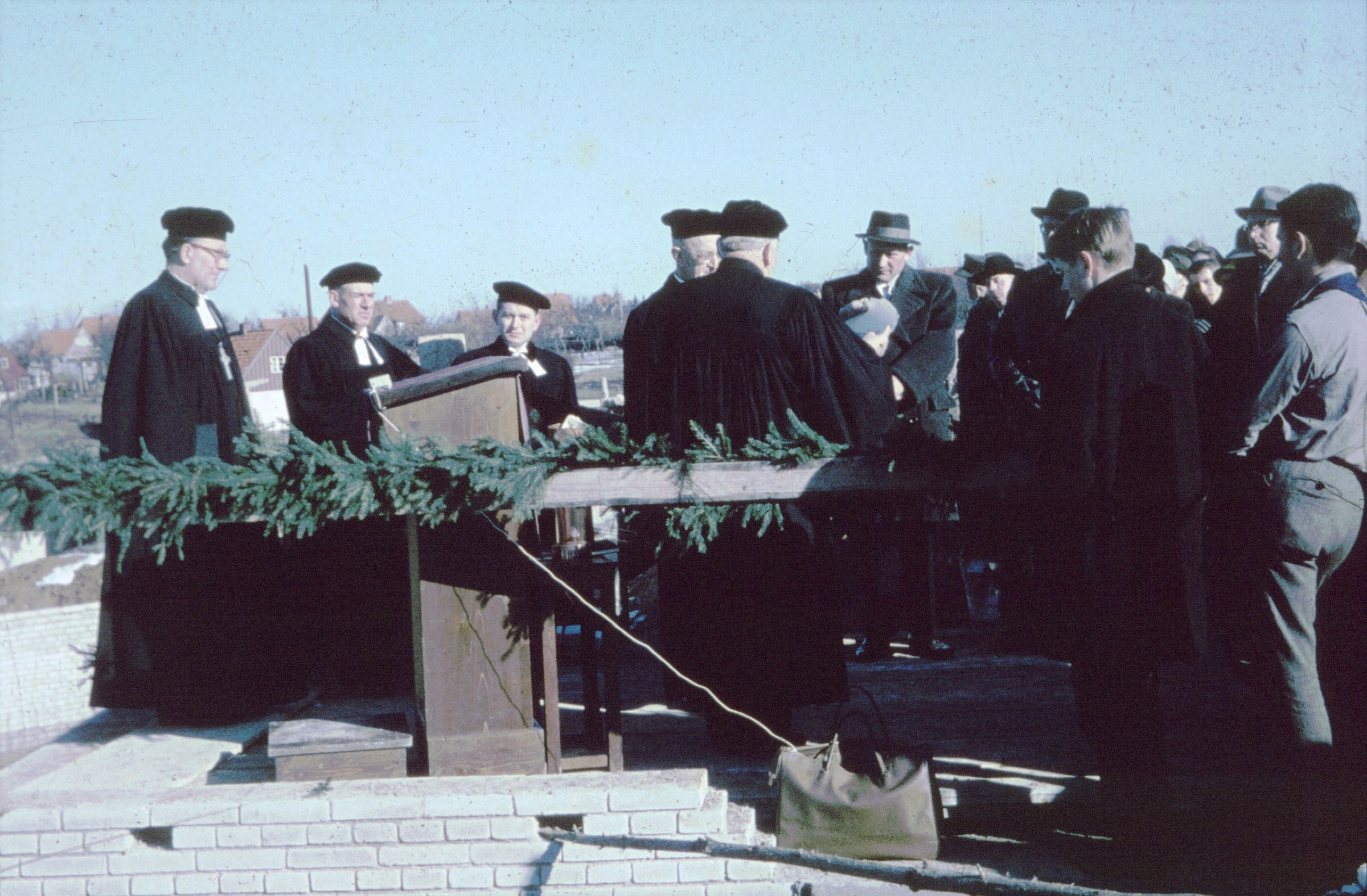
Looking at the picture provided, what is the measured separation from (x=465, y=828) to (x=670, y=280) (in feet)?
10.7

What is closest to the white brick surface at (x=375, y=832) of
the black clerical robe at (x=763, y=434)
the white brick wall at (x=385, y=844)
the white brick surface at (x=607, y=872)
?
the white brick wall at (x=385, y=844)

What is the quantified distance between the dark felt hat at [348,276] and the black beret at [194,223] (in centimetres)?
104

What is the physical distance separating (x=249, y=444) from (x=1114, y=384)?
2719 millimetres

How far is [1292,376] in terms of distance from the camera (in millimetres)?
3357

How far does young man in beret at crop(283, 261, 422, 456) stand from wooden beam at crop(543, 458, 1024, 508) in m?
2.23

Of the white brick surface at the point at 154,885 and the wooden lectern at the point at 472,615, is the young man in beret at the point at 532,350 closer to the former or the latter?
the wooden lectern at the point at 472,615

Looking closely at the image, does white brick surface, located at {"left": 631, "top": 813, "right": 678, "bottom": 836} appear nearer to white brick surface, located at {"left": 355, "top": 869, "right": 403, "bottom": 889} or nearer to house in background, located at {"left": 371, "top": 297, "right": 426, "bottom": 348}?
white brick surface, located at {"left": 355, "top": 869, "right": 403, "bottom": 889}

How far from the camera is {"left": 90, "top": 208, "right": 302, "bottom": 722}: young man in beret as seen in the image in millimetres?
4648

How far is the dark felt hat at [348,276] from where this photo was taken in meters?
6.03

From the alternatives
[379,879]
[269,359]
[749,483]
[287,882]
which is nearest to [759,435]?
[749,483]

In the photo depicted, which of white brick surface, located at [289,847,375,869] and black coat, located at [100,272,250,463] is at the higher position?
black coat, located at [100,272,250,463]

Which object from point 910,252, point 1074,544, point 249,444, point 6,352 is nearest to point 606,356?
point 910,252

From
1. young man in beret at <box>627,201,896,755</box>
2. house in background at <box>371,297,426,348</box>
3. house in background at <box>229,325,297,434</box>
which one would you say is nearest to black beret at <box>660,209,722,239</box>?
young man in beret at <box>627,201,896,755</box>

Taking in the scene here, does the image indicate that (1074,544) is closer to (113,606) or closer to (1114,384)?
(1114,384)
